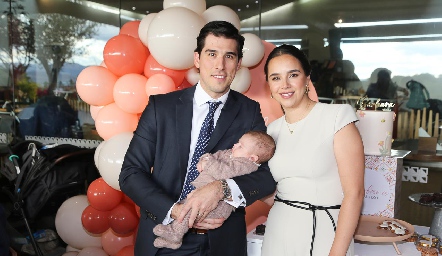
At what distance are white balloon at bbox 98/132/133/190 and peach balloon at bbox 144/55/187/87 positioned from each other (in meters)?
0.45

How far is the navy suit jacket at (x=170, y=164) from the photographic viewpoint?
1.59 metres

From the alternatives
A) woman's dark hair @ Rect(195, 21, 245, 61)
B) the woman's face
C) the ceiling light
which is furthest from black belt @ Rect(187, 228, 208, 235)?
the ceiling light

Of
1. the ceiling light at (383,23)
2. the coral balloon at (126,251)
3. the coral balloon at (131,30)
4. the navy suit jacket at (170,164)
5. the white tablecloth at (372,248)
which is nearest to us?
the navy suit jacket at (170,164)

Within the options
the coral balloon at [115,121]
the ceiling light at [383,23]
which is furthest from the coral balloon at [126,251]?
the ceiling light at [383,23]

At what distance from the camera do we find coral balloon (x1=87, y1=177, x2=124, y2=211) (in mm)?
3105

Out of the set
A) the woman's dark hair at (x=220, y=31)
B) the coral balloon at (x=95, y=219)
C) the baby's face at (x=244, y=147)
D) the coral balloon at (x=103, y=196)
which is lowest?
the coral balloon at (x=95, y=219)

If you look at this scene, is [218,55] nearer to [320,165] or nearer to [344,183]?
[320,165]

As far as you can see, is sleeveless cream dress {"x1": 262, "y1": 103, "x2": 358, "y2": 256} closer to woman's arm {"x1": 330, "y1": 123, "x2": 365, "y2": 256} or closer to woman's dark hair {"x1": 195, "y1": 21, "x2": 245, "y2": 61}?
woman's arm {"x1": 330, "y1": 123, "x2": 365, "y2": 256}

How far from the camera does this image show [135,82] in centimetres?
277

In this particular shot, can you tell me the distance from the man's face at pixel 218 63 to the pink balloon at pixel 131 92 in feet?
3.81

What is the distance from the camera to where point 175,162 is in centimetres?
163

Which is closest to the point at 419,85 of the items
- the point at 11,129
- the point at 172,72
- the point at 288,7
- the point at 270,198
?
the point at 288,7

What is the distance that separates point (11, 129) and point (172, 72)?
16.7 feet

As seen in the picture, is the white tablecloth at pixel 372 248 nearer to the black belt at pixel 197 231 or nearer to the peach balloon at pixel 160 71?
the black belt at pixel 197 231
